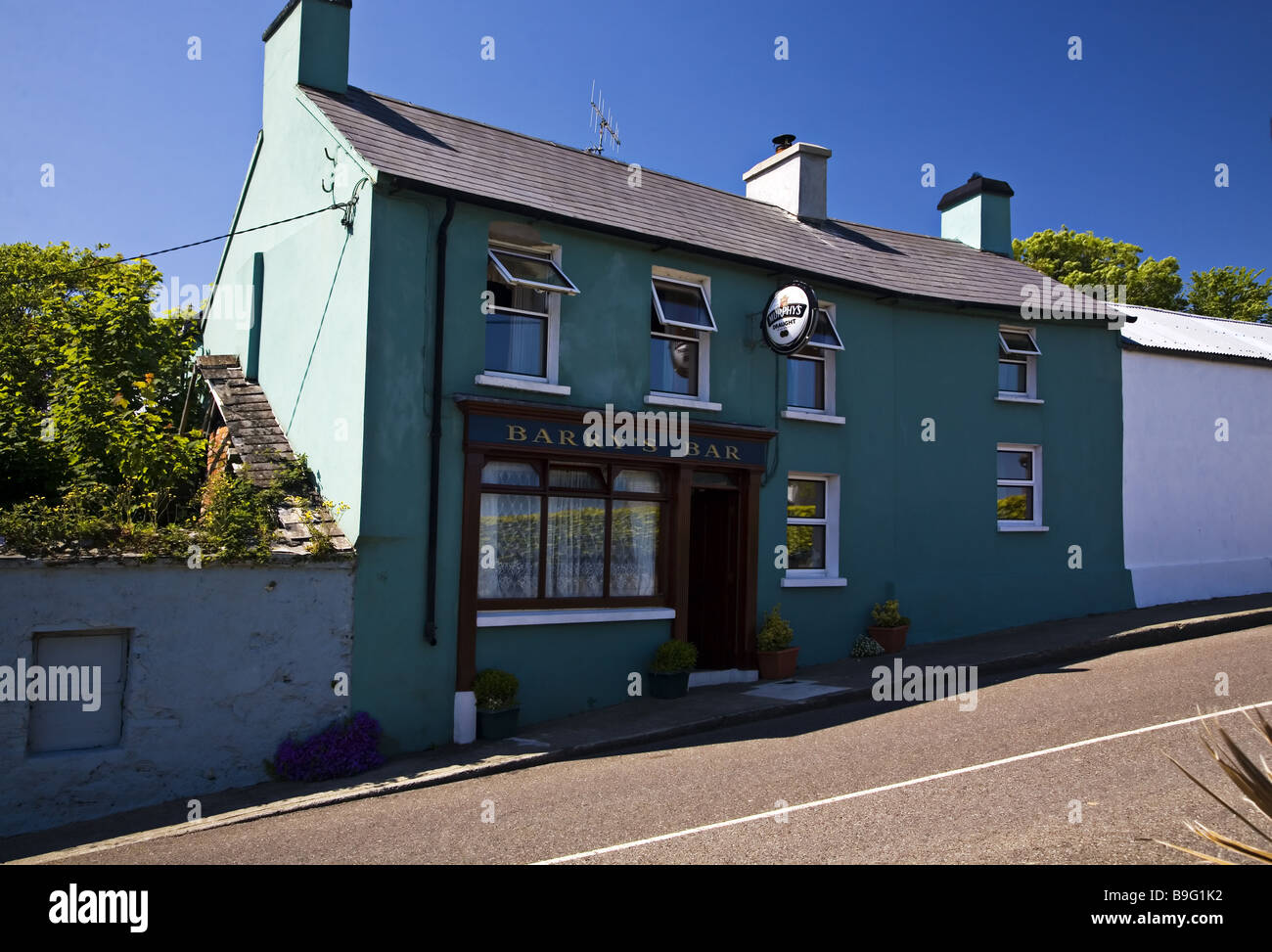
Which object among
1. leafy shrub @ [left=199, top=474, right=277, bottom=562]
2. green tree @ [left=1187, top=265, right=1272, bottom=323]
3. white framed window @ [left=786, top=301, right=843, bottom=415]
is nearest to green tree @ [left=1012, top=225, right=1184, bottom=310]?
green tree @ [left=1187, top=265, right=1272, bottom=323]

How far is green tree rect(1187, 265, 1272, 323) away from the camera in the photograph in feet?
126

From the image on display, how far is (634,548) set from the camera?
43.4 ft

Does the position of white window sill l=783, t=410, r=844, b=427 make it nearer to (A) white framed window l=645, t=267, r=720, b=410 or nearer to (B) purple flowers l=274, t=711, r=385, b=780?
(A) white framed window l=645, t=267, r=720, b=410

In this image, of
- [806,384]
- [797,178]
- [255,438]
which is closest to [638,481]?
[806,384]

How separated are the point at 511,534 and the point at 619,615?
5.95ft

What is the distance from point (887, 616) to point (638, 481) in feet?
15.6

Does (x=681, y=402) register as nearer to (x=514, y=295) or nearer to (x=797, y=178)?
(x=514, y=295)

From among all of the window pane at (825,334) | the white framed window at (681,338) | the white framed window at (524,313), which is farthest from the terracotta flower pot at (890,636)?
the white framed window at (524,313)

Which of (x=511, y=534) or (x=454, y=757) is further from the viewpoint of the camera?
(x=511, y=534)

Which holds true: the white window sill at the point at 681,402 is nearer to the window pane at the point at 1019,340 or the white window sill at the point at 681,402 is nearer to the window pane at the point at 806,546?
the window pane at the point at 806,546

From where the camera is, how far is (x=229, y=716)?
9.68m

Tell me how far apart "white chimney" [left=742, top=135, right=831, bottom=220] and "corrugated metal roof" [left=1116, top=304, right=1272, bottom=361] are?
21.2ft
